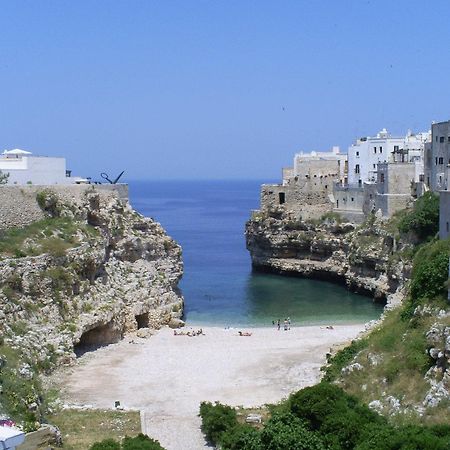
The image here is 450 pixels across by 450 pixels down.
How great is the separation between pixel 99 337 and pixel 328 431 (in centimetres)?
2071

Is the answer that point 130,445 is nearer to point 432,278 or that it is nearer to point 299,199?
point 432,278

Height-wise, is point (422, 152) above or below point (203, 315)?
above

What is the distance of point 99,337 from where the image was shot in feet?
137

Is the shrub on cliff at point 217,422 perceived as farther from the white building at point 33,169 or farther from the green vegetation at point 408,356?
the white building at point 33,169

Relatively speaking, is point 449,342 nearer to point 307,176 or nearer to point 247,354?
point 247,354

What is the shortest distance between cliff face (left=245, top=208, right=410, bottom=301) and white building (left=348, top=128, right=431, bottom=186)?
5687 millimetres

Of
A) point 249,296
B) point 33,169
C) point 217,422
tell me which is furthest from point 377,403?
point 249,296

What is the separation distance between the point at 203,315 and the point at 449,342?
1161 inches

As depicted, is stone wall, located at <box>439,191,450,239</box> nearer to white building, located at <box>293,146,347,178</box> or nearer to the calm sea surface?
the calm sea surface

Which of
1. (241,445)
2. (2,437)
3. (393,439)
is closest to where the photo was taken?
(2,437)

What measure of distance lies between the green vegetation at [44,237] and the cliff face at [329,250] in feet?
66.6

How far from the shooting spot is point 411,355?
2566 cm

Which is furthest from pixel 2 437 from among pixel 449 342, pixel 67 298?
pixel 67 298

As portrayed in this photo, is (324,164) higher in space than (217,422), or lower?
higher
